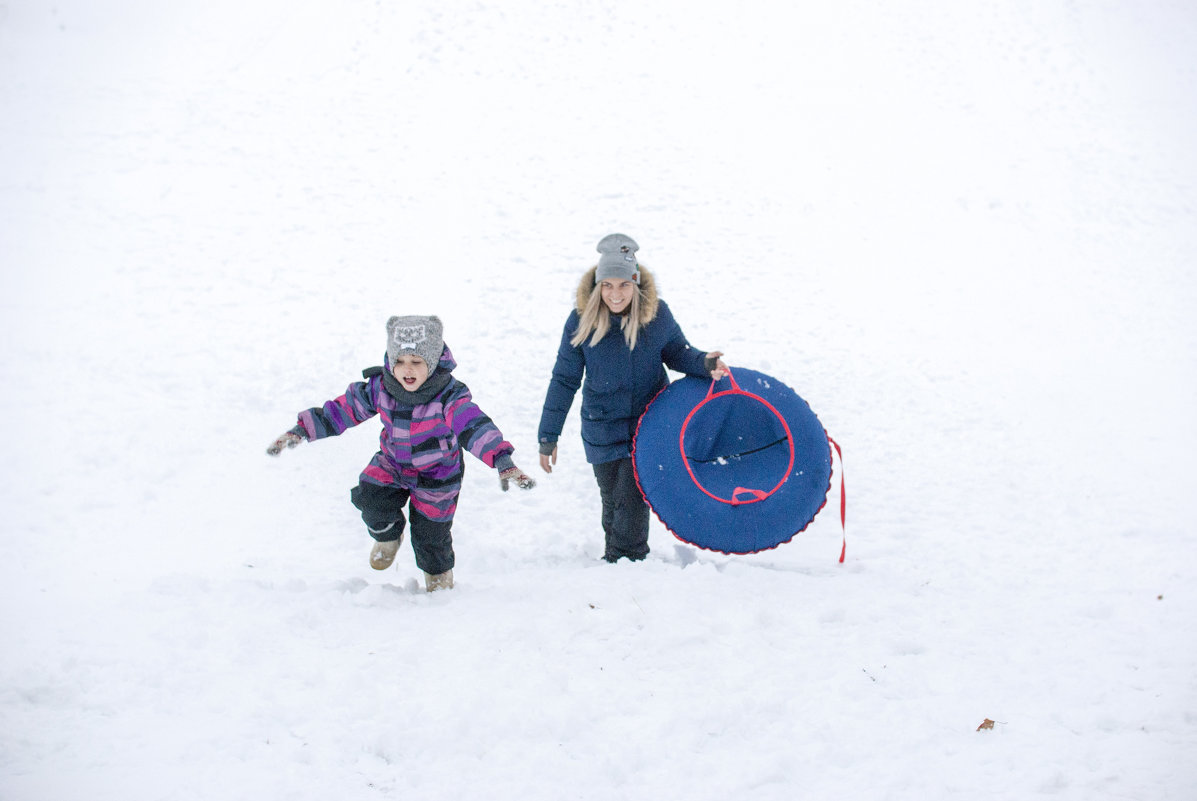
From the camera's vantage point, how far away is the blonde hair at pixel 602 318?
3912 millimetres

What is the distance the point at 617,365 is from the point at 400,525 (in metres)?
1.46

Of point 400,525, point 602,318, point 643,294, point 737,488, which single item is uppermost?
point 643,294

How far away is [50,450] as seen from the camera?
5285 millimetres

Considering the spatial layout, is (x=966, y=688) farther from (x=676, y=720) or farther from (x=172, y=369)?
(x=172, y=369)

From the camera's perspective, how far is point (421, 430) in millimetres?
3797

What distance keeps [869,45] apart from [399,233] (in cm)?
845

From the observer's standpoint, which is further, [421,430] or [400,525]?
[400,525]

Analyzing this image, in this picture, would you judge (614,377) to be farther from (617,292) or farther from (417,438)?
(417,438)

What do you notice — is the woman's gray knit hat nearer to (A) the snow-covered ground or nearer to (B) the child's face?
(B) the child's face

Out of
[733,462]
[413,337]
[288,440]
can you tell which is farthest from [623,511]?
[288,440]

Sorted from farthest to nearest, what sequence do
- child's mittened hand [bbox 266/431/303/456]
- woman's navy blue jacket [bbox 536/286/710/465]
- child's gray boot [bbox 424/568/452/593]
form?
child's gray boot [bbox 424/568/452/593]
woman's navy blue jacket [bbox 536/286/710/465]
child's mittened hand [bbox 266/431/303/456]

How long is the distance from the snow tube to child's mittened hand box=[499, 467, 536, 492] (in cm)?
73

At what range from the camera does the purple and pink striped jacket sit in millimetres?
3746

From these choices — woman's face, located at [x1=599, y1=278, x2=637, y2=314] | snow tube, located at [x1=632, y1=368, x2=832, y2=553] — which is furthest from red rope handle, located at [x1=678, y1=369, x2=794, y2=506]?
woman's face, located at [x1=599, y1=278, x2=637, y2=314]
